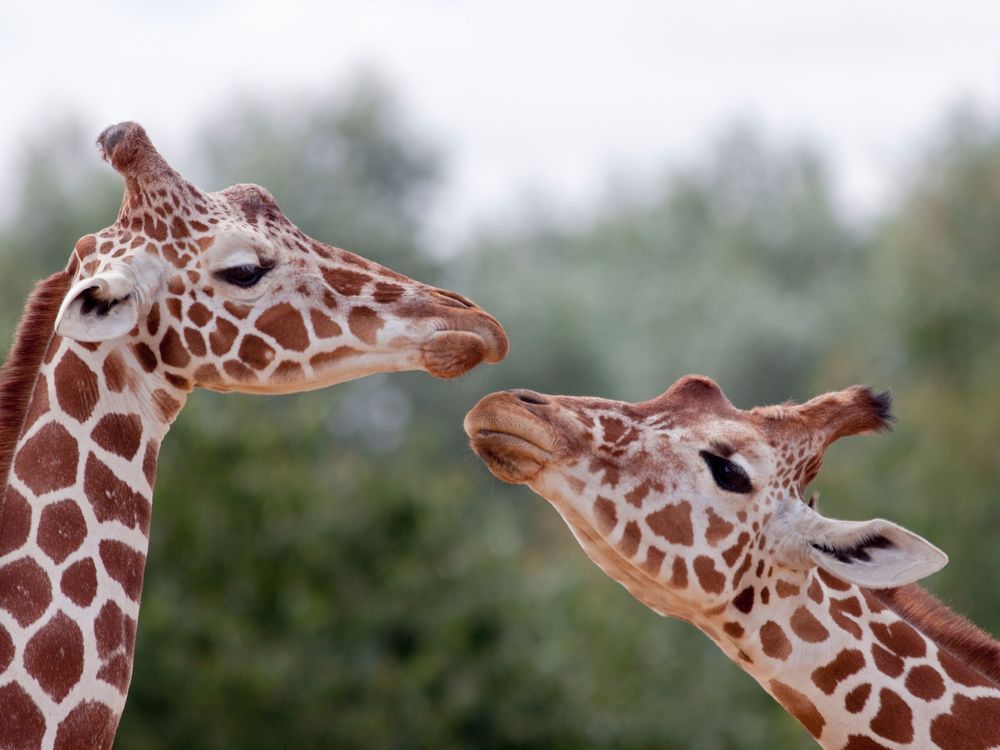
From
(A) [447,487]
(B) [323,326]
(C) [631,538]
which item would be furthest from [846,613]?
(A) [447,487]

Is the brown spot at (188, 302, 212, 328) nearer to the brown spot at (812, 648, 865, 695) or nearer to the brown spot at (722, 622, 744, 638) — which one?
the brown spot at (722, 622, 744, 638)

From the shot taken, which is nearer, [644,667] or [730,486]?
[730,486]

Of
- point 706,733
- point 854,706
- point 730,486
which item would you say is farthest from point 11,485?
point 706,733

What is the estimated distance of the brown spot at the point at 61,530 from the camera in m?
Result: 6.02

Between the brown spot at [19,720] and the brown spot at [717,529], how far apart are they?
9.35 feet

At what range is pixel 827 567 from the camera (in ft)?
21.4

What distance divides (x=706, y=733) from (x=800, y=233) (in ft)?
179

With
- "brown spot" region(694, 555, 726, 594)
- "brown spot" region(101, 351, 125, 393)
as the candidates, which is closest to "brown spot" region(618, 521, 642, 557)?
"brown spot" region(694, 555, 726, 594)

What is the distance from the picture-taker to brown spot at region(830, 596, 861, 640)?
6.80 meters

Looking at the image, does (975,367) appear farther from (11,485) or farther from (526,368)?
(11,485)

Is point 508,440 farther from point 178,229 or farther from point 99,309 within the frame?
point 99,309

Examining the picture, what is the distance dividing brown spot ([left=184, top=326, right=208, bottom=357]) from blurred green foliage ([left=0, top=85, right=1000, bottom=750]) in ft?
4.68

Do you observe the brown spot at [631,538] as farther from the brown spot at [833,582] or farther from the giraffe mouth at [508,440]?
the brown spot at [833,582]

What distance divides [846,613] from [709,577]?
0.64 meters
